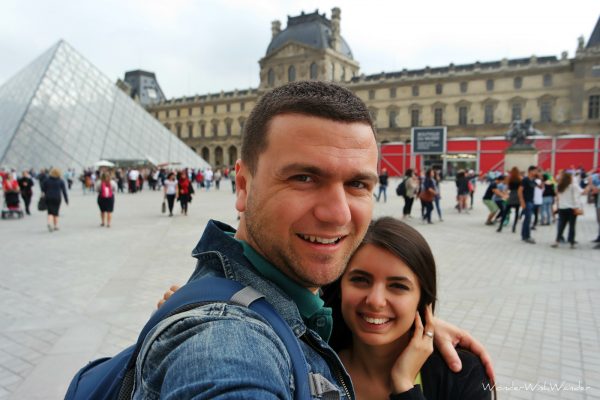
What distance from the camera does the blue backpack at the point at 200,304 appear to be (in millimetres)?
741

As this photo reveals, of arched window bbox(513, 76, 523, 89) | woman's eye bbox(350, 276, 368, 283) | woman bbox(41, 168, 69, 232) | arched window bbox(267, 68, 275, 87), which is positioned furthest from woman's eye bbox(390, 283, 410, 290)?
arched window bbox(267, 68, 275, 87)

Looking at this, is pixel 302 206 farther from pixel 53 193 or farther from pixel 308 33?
pixel 308 33

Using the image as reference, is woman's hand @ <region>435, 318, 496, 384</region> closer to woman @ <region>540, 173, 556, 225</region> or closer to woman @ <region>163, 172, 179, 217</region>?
woman @ <region>540, 173, 556, 225</region>

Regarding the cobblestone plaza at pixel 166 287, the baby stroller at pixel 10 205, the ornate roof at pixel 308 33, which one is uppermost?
the ornate roof at pixel 308 33

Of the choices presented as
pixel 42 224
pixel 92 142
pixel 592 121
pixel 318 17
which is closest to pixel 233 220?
pixel 42 224

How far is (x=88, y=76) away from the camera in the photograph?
2991 centimetres

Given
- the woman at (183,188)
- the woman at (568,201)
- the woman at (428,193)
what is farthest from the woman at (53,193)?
the woman at (568,201)

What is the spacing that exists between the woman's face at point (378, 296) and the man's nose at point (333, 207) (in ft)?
1.76

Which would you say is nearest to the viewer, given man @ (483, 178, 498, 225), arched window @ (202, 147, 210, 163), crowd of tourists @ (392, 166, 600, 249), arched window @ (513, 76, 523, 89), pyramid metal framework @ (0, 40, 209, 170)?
crowd of tourists @ (392, 166, 600, 249)

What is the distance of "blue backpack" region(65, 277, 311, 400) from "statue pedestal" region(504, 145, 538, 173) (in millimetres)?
22322

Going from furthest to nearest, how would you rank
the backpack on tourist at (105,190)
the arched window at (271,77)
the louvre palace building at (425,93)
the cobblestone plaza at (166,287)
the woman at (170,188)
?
the arched window at (271,77), the louvre palace building at (425,93), the woman at (170,188), the backpack on tourist at (105,190), the cobblestone plaza at (166,287)

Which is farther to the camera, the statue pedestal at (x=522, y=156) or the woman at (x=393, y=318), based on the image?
the statue pedestal at (x=522, y=156)

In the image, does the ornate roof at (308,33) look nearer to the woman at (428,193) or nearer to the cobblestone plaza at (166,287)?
the woman at (428,193)

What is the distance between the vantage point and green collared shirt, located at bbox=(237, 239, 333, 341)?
0.96 meters
